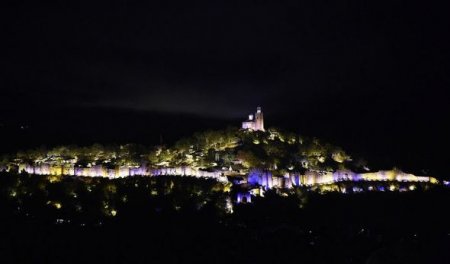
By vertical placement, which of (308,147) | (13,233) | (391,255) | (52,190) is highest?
(308,147)

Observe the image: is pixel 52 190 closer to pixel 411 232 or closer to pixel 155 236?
pixel 155 236

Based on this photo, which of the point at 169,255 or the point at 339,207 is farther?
the point at 339,207

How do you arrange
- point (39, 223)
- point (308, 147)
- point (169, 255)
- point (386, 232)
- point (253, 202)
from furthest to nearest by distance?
point (308, 147), point (253, 202), point (386, 232), point (39, 223), point (169, 255)

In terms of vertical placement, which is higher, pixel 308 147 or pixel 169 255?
pixel 308 147

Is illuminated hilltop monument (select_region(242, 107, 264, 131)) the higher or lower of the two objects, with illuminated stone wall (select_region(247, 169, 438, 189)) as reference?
higher

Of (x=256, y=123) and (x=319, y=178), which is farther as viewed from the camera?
(x=256, y=123)

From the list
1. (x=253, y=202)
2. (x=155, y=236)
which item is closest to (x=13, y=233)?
(x=155, y=236)

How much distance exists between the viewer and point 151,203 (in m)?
33.0

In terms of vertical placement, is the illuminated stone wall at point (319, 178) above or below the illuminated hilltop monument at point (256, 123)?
below

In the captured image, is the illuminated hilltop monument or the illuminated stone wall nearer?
the illuminated stone wall

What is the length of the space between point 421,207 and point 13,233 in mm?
31812

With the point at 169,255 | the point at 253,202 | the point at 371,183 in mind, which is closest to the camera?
the point at 169,255

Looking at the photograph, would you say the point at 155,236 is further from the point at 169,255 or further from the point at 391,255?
the point at 391,255

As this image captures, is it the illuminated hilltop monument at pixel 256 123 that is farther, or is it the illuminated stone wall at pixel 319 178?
the illuminated hilltop monument at pixel 256 123
